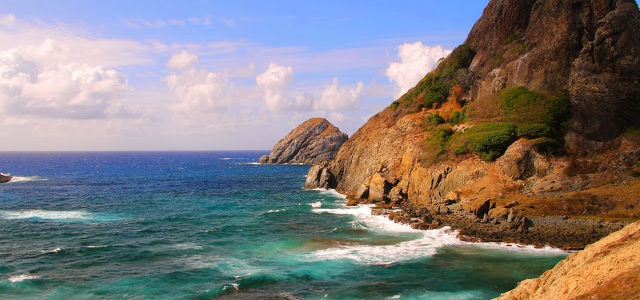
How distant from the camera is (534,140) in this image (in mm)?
48969

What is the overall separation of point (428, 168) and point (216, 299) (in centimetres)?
3613

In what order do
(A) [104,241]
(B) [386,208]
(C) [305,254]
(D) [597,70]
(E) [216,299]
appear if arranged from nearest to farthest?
(E) [216,299] < (C) [305,254] < (A) [104,241] < (D) [597,70] < (B) [386,208]

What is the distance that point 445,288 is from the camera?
1109 inches

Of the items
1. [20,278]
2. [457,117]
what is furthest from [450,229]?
[20,278]

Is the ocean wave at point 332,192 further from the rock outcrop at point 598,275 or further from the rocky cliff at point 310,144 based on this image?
the rocky cliff at point 310,144

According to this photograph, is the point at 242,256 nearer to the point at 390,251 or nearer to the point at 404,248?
the point at 390,251

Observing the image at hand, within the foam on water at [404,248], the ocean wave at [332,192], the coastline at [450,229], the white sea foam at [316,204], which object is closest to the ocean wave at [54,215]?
the white sea foam at [316,204]

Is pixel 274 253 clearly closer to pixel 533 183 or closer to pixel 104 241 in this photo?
pixel 104 241

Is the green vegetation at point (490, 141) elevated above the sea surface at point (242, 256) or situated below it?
above

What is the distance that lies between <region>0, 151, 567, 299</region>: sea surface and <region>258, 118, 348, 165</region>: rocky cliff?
319 ft

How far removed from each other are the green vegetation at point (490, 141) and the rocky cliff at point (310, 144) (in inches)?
4065

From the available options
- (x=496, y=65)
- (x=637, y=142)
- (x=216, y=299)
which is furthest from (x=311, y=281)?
(x=496, y=65)

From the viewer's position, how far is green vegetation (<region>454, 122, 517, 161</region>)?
1994 inches

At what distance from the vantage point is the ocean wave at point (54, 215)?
5312 cm
